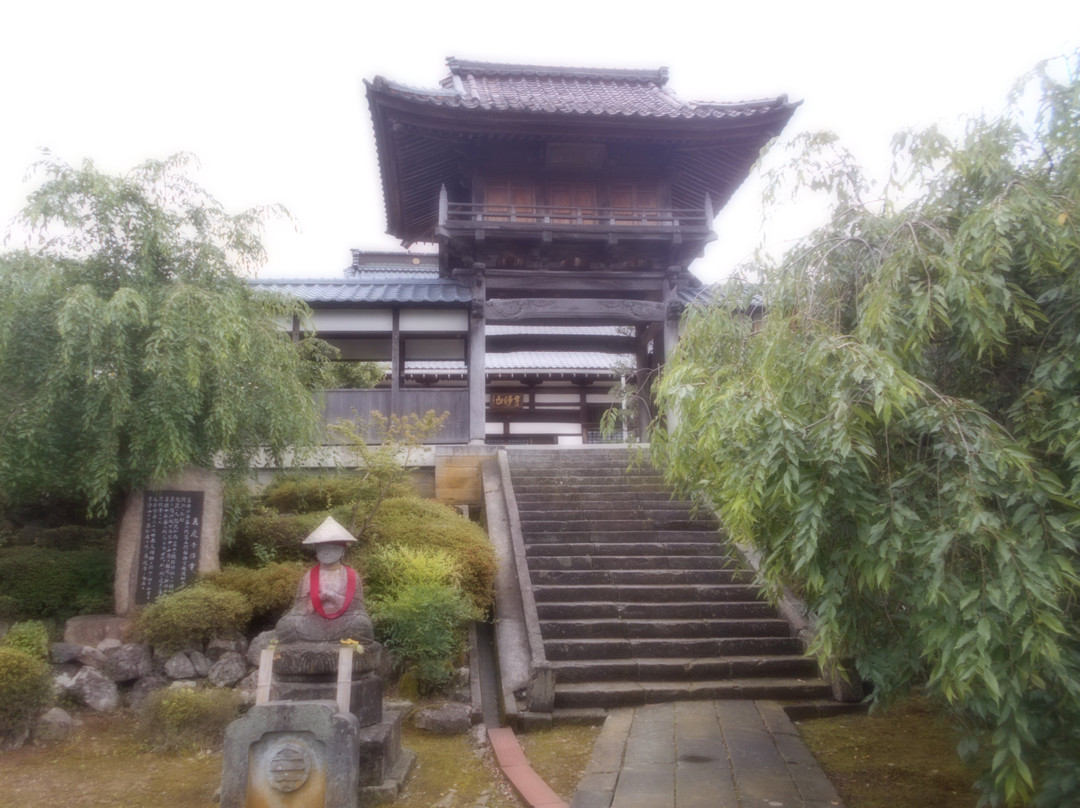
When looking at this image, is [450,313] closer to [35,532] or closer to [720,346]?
[35,532]

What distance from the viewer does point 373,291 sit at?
15.2 m

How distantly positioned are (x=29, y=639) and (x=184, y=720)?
6.86ft

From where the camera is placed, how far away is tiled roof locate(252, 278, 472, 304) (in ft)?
48.3

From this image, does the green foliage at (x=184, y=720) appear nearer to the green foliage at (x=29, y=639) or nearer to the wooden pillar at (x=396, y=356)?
the green foliage at (x=29, y=639)

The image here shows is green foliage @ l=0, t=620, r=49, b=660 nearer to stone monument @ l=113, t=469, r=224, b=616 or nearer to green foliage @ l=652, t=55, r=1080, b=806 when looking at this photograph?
stone monument @ l=113, t=469, r=224, b=616

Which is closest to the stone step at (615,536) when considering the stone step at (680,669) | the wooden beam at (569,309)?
the stone step at (680,669)

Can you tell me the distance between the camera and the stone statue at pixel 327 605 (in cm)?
596

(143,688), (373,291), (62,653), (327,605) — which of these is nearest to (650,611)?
(327,605)

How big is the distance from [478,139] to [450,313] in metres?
3.34

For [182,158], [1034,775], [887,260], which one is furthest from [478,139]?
[1034,775]

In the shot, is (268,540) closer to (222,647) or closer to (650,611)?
(222,647)

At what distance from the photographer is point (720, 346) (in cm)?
584

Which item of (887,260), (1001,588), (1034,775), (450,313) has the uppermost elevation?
(450,313)

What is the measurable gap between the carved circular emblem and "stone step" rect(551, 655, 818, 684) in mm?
3153
